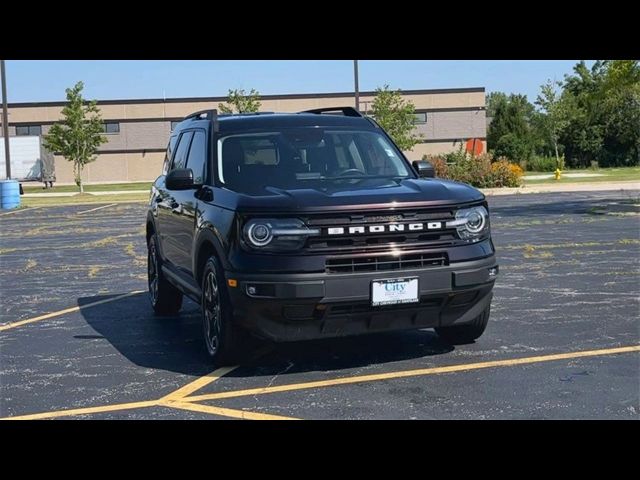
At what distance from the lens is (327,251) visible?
5.67 meters

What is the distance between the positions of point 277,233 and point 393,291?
2.99ft

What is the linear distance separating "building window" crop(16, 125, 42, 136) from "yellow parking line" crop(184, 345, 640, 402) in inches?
2314

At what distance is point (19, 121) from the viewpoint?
59875 millimetres

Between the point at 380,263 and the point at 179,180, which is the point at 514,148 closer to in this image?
the point at 179,180

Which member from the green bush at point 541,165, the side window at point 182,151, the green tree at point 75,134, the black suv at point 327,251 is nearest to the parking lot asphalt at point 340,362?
the black suv at point 327,251

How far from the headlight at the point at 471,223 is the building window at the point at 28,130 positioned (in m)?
58.7

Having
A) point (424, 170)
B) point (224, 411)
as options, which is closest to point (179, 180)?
point (424, 170)

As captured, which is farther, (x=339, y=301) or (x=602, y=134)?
(x=602, y=134)

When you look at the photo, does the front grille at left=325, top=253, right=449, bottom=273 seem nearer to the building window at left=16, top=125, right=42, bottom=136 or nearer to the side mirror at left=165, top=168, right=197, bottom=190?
the side mirror at left=165, top=168, right=197, bottom=190

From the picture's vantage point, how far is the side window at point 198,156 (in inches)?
280

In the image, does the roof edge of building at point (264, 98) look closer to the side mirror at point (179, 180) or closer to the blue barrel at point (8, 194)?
the blue barrel at point (8, 194)

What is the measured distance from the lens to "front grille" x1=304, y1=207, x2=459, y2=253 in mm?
5680
